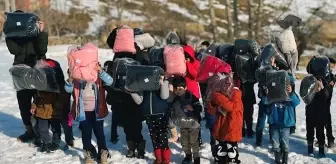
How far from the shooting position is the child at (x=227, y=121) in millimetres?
6066

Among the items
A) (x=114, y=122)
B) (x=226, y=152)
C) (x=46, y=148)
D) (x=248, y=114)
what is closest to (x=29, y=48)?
(x=46, y=148)

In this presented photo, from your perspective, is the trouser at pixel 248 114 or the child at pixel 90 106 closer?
the child at pixel 90 106

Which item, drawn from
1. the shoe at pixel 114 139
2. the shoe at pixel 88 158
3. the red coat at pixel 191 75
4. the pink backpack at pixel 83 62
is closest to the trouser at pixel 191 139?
the red coat at pixel 191 75

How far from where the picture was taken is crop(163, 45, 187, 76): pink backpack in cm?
656

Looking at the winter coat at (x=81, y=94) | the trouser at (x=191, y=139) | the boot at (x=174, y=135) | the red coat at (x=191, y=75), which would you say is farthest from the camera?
the boot at (x=174, y=135)

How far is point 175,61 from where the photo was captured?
655cm

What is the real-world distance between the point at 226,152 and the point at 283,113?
2.99ft

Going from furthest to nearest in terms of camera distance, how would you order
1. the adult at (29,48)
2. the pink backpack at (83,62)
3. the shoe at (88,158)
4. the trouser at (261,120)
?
the trouser at (261,120) < the adult at (29,48) < the shoe at (88,158) < the pink backpack at (83,62)

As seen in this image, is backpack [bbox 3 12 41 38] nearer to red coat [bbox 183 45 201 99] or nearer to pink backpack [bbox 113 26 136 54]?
pink backpack [bbox 113 26 136 54]

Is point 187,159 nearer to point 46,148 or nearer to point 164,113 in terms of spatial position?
point 164,113

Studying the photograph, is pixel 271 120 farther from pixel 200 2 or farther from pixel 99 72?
pixel 200 2

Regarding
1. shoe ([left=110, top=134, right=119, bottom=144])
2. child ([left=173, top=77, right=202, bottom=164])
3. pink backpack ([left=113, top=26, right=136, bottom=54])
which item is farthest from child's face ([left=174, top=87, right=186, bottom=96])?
shoe ([left=110, top=134, right=119, bottom=144])

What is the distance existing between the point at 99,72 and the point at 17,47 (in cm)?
161

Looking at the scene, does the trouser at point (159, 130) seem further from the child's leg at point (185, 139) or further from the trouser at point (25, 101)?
the trouser at point (25, 101)
